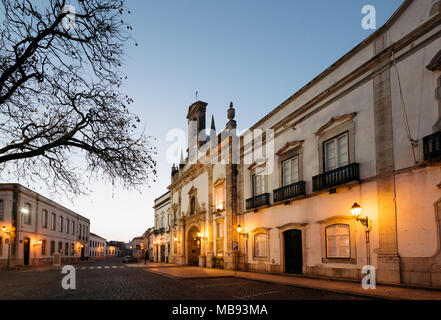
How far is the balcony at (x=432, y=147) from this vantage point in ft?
35.5

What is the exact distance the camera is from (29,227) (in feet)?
116

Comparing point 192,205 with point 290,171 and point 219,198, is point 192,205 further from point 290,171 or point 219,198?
point 290,171

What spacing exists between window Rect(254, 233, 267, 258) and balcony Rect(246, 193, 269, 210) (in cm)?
167

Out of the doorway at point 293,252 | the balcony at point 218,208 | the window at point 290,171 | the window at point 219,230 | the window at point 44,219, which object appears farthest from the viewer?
the window at point 44,219

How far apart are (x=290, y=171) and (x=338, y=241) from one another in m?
4.78

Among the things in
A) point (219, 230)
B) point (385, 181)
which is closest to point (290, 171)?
point (385, 181)

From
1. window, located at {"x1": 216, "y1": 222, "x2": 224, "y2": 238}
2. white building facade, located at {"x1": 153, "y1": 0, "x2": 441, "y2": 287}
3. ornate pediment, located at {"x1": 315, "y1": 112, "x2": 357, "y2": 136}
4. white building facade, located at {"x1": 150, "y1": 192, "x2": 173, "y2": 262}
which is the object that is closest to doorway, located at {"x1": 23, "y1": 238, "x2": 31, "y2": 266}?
white building facade, located at {"x1": 150, "y1": 192, "x2": 173, "y2": 262}

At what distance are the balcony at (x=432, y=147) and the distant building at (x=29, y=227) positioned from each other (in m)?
29.0

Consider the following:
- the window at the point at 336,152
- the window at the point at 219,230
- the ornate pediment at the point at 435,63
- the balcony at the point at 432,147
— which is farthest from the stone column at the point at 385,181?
the window at the point at 219,230

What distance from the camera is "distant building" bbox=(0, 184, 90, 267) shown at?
3156 centimetres

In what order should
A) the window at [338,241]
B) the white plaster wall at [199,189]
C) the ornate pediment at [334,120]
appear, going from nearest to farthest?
1. the window at [338,241]
2. the ornate pediment at [334,120]
3. the white plaster wall at [199,189]

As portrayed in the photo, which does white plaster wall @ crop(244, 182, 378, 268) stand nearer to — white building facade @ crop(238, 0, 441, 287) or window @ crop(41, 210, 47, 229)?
white building facade @ crop(238, 0, 441, 287)

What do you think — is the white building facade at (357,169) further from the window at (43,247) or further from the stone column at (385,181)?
the window at (43,247)

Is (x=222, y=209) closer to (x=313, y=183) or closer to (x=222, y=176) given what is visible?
(x=222, y=176)
